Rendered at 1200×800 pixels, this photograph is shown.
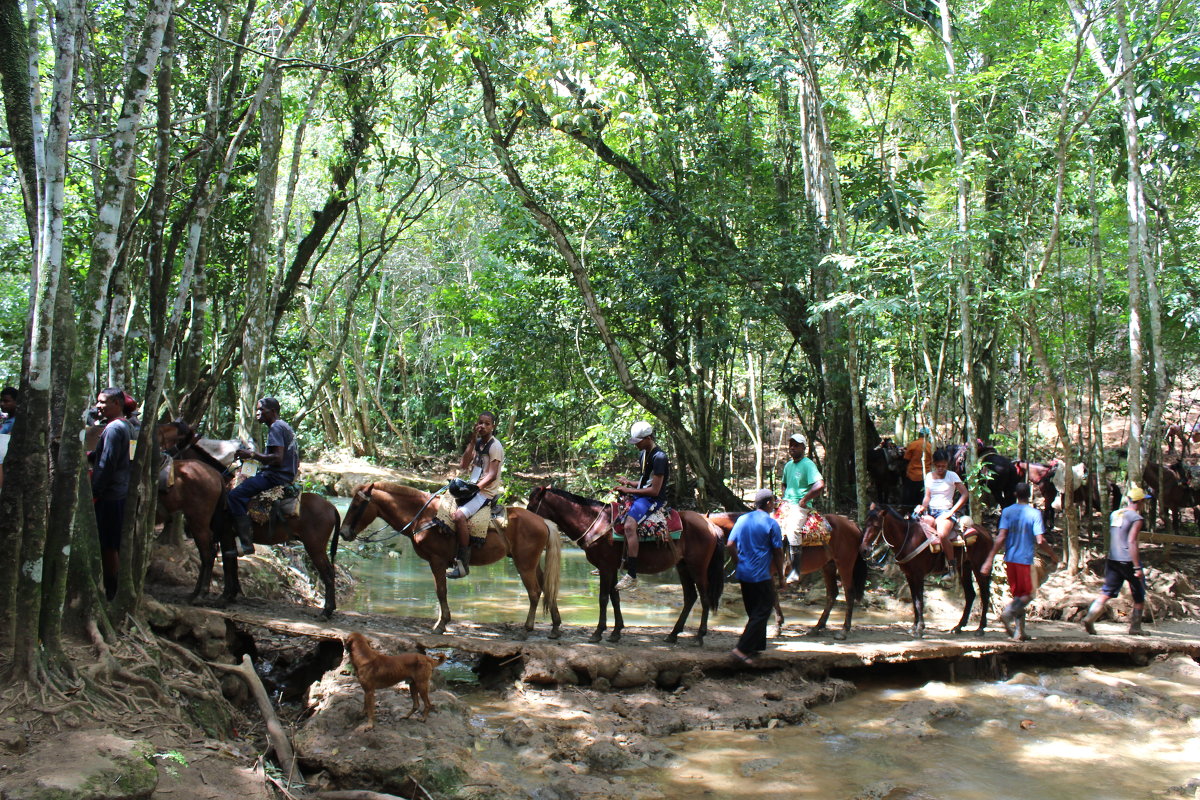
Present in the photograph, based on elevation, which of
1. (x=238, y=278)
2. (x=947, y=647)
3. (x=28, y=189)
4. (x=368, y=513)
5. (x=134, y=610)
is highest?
(x=238, y=278)

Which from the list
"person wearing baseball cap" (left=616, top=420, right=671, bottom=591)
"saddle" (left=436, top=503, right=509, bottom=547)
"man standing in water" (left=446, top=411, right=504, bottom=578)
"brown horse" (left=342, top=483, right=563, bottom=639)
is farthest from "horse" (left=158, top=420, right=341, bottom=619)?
"person wearing baseball cap" (left=616, top=420, right=671, bottom=591)

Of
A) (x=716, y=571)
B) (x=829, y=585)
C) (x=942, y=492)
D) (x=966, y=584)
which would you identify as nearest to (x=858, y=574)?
(x=829, y=585)

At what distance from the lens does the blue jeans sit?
8.36 meters

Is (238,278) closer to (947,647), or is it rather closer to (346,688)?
(346,688)

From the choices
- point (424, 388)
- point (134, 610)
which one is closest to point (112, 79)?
point (134, 610)

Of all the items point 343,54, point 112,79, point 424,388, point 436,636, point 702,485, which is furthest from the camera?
point 424,388

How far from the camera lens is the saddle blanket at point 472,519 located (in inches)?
336

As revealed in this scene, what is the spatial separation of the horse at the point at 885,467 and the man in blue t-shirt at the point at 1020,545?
7.24 metres

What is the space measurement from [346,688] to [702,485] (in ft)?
34.9

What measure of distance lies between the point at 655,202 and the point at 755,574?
30.7 ft

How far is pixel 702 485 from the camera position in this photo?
16531 millimetres

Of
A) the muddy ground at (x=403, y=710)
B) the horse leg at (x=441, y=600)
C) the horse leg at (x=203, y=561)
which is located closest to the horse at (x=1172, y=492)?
the muddy ground at (x=403, y=710)

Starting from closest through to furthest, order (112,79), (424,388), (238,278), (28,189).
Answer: (28,189) < (112,79) < (238,278) < (424,388)

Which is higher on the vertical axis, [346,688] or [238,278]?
[238,278]
